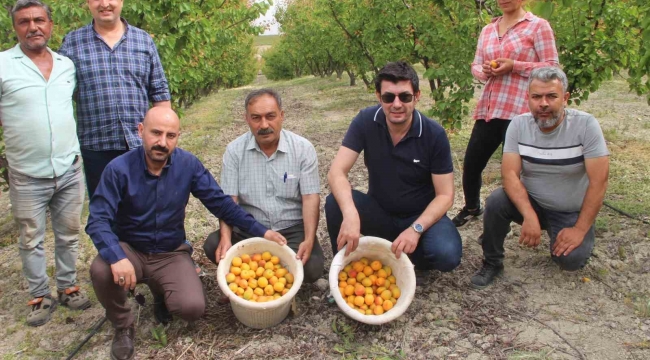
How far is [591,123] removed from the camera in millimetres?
2963

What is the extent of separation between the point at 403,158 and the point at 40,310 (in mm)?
2562

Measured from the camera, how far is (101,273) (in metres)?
2.55

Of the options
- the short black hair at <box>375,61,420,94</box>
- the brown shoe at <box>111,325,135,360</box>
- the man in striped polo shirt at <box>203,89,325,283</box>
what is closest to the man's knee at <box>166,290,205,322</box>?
the brown shoe at <box>111,325,135,360</box>

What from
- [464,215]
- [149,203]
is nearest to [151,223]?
[149,203]

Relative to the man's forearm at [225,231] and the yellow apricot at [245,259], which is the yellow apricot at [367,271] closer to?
the yellow apricot at [245,259]

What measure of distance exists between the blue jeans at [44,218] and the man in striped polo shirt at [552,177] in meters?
2.71

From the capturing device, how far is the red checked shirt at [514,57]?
3.51m

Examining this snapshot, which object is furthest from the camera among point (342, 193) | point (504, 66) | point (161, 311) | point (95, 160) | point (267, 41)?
point (267, 41)

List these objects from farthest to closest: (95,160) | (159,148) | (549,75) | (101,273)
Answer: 1. (95,160)
2. (549,75)
3. (159,148)
4. (101,273)

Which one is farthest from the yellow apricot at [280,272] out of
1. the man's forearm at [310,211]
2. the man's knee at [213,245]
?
the man's knee at [213,245]

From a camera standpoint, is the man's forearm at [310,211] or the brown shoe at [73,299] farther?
the brown shoe at [73,299]

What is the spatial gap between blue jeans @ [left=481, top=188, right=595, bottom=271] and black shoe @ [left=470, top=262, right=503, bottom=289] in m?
0.03

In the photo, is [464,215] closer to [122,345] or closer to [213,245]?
[213,245]

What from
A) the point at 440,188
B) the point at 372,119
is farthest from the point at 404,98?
the point at 440,188
